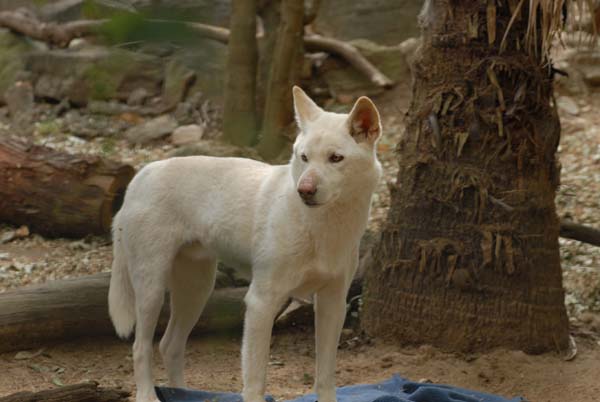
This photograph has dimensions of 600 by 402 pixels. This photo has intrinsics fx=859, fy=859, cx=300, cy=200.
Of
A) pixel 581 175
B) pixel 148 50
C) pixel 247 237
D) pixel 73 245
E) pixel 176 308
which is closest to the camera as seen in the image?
pixel 148 50

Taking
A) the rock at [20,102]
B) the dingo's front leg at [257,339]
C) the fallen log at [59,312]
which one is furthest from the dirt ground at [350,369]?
the rock at [20,102]

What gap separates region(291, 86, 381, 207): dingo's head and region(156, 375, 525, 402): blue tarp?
132cm

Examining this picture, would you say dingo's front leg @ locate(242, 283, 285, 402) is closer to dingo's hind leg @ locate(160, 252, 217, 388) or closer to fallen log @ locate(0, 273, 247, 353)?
dingo's hind leg @ locate(160, 252, 217, 388)

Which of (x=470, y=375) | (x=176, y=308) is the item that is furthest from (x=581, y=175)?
(x=176, y=308)

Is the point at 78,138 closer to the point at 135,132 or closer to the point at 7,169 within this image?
the point at 135,132

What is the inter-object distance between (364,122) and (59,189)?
4.31 meters

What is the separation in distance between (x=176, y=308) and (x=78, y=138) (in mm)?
5677

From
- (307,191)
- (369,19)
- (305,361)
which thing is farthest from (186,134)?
(307,191)

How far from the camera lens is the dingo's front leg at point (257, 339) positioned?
4.07 meters

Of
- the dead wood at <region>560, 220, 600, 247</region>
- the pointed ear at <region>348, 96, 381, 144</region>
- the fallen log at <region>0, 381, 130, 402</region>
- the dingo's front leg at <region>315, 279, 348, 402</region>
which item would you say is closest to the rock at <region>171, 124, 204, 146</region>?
the dead wood at <region>560, 220, 600, 247</region>

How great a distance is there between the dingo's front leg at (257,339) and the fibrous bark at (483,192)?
1.98 meters

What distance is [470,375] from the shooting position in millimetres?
5496

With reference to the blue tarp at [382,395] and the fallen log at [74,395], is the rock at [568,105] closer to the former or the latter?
the blue tarp at [382,395]

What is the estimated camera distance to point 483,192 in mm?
5660
